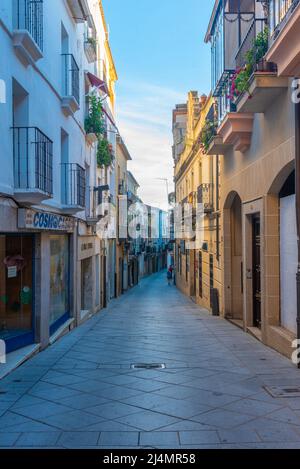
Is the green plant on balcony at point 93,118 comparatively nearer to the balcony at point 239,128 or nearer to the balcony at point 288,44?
the balcony at point 239,128

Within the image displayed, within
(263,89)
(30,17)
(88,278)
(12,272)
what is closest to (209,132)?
(263,89)

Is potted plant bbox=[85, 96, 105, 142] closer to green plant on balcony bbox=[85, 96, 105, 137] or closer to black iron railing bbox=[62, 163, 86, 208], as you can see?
green plant on balcony bbox=[85, 96, 105, 137]

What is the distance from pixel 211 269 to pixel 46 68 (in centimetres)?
1019

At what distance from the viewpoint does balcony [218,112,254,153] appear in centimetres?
1109

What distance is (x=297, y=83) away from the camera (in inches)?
313

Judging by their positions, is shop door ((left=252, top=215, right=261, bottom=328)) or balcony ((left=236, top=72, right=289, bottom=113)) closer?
balcony ((left=236, top=72, right=289, bottom=113))

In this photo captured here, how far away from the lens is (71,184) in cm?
1292

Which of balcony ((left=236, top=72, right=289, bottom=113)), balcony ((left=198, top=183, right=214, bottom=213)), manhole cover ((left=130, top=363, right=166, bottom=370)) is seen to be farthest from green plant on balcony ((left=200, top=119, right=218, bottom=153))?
manhole cover ((left=130, top=363, right=166, bottom=370))

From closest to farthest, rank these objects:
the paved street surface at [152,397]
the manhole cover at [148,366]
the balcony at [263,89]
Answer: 1. the paved street surface at [152,397]
2. the manhole cover at [148,366]
3. the balcony at [263,89]

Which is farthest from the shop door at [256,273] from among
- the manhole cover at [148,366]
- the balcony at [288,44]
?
the balcony at [288,44]

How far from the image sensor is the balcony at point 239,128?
36.4 feet

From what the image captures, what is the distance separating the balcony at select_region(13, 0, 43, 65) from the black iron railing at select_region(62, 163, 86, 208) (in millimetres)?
4023

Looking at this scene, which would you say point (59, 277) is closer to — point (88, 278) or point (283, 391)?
point (88, 278)

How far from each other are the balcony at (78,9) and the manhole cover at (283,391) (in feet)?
34.2
